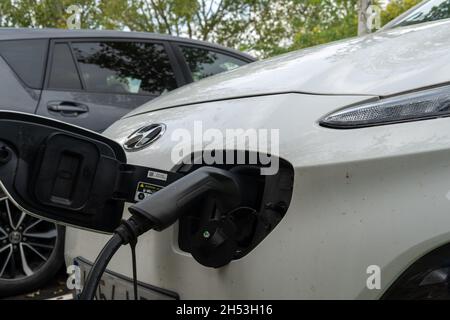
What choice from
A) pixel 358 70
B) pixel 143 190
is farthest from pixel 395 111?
pixel 143 190

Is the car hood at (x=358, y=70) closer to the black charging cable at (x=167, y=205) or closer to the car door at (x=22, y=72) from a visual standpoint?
the black charging cable at (x=167, y=205)

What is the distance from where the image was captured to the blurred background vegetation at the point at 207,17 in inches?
527

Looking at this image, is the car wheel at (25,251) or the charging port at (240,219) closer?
the charging port at (240,219)

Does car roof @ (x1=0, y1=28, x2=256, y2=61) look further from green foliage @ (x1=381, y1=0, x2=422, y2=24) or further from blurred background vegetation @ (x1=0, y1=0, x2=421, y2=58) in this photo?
green foliage @ (x1=381, y1=0, x2=422, y2=24)

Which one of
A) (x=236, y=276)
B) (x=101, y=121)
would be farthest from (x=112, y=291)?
(x=101, y=121)

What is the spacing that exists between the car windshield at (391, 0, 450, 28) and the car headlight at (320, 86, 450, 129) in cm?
114

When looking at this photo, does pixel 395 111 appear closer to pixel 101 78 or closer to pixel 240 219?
pixel 240 219

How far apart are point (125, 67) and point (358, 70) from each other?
2.33 m

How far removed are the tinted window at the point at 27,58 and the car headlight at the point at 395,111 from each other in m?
2.14

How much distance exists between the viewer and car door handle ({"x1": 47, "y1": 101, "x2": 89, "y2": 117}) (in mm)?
2764

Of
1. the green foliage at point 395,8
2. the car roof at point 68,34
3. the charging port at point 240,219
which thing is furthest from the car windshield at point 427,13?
the green foliage at point 395,8

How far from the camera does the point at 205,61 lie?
3.73 metres

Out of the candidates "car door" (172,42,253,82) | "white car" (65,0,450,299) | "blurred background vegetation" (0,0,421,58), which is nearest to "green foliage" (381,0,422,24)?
"blurred background vegetation" (0,0,421,58)

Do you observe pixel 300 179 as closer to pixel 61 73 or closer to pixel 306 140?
pixel 306 140
